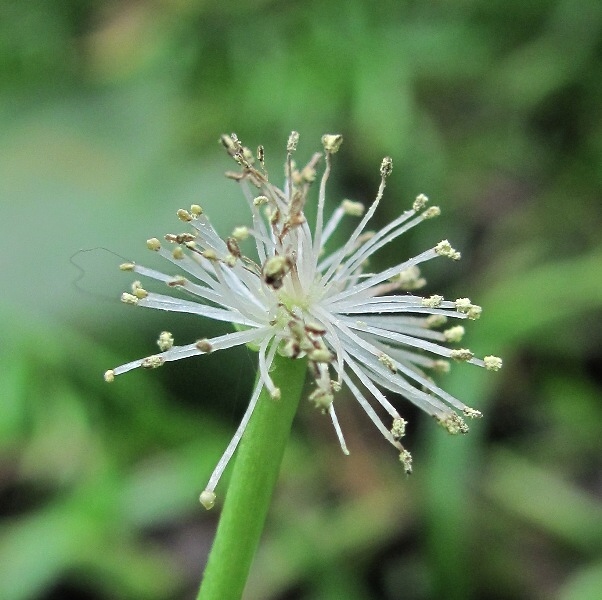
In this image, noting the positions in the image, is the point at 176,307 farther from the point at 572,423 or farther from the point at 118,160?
the point at 118,160

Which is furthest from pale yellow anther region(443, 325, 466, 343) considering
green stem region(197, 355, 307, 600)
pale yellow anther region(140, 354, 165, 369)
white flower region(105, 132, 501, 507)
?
pale yellow anther region(140, 354, 165, 369)

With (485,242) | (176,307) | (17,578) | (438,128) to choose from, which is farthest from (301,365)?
(438,128)

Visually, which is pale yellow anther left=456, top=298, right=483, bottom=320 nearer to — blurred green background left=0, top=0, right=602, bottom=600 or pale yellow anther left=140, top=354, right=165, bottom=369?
pale yellow anther left=140, top=354, right=165, bottom=369

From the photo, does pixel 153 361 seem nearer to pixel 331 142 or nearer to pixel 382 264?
pixel 331 142

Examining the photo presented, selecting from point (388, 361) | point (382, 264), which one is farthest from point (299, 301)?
point (382, 264)

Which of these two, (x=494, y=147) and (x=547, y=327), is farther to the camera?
(x=494, y=147)

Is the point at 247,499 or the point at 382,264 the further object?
the point at 382,264
